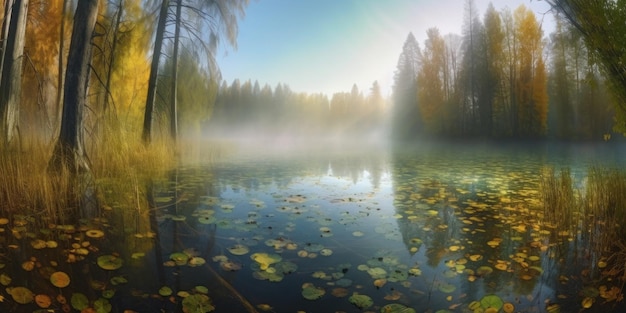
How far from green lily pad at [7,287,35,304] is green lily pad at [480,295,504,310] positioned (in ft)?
11.2

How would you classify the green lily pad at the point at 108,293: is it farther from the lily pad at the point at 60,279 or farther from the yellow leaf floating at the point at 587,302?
the yellow leaf floating at the point at 587,302

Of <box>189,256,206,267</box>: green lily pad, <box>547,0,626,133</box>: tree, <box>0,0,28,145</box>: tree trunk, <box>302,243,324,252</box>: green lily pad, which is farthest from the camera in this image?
<box>0,0,28,145</box>: tree trunk

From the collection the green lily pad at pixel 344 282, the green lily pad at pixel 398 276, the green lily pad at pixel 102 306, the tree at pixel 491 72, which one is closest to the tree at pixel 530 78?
the tree at pixel 491 72

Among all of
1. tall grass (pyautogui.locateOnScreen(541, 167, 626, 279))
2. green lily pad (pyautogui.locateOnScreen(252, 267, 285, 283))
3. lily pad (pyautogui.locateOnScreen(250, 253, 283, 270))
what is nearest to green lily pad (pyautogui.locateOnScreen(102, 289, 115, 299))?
green lily pad (pyautogui.locateOnScreen(252, 267, 285, 283))

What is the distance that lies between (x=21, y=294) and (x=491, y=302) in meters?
3.56

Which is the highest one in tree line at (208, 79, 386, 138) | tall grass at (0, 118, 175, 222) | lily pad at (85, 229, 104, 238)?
tree line at (208, 79, 386, 138)

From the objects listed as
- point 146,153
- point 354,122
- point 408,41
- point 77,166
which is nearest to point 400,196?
point 77,166

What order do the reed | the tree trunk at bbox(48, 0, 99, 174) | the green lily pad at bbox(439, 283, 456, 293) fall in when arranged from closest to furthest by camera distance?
1. the green lily pad at bbox(439, 283, 456, 293)
2. the reed
3. the tree trunk at bbox(48, 0, 99, 174)

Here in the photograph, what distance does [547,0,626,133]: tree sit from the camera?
4.12 metres

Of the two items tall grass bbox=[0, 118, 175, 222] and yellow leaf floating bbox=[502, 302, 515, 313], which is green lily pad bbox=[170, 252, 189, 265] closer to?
tall grass bbox=[0, 118, 175, 222]

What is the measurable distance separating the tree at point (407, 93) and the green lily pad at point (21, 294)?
42216 millimetres

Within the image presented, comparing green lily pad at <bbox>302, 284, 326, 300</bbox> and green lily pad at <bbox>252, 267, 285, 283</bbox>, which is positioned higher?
green lily pad at <bbox>252, 267, 285, 283</bbox>

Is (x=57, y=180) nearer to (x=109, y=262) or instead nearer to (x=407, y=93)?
(x=109, y=262)

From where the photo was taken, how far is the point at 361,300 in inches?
110
